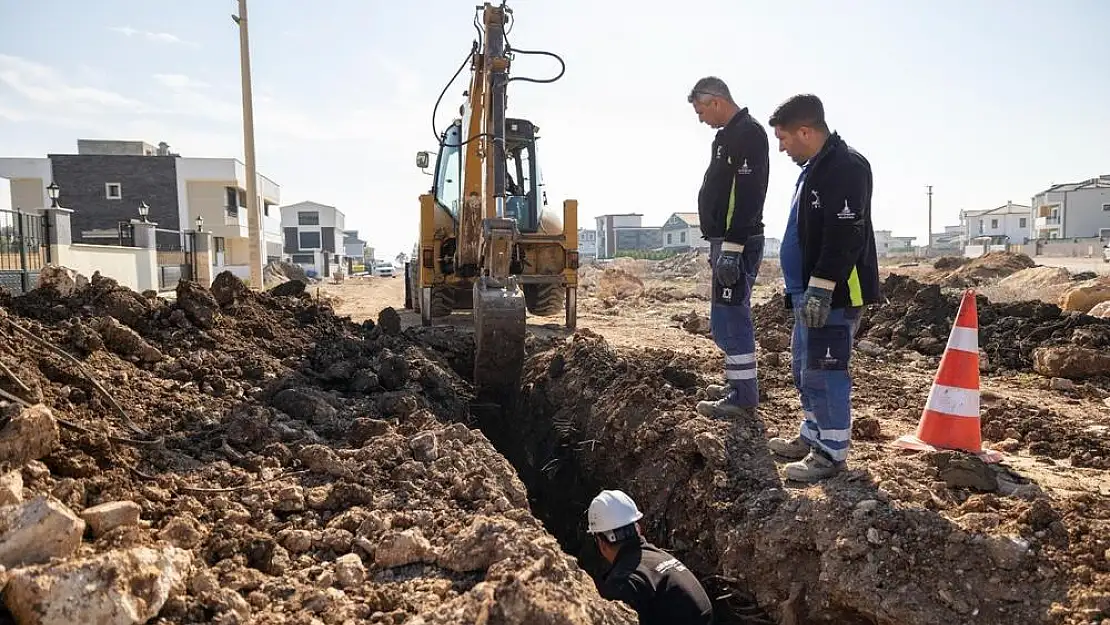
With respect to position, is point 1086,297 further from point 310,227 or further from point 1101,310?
point 310,227

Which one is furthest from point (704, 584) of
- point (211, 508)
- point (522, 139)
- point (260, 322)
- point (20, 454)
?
point (522, 139)

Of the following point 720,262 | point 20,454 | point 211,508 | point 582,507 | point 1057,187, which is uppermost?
point 1057,187

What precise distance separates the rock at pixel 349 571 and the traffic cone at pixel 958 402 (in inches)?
115

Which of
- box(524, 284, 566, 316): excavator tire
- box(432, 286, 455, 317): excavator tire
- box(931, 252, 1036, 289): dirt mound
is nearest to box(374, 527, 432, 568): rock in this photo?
box(432, 286, 455, 317): excavator tire

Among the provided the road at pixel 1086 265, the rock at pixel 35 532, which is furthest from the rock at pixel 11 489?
the road at pixel 1086 265

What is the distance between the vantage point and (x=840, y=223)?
3451mm

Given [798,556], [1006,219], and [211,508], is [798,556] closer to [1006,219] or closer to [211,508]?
[211,508]

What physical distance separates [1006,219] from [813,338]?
298ft

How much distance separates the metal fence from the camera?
999 centimetres

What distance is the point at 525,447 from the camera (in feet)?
20.0

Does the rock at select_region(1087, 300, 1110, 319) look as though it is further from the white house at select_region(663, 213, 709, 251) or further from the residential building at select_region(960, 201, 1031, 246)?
the residential building at select_region(960, 201, 1031, 246)

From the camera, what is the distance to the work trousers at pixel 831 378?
3.58m

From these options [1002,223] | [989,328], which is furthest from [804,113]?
[1002,223]

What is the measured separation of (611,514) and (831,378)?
1.25 meters
